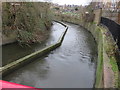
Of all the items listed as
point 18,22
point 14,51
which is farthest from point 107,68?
point 18,22

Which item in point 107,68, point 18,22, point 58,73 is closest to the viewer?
point 107,68

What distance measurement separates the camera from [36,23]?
39.0 ft

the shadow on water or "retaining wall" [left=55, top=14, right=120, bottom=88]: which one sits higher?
"retaining wall" [left=55, top=14, right=120, bottom=88]

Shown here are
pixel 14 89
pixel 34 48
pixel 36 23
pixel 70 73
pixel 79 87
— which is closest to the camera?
pixel 14 89

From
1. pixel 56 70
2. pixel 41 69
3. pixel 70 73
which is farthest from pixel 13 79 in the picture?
pixel 70 73

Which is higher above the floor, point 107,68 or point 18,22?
point 18,22

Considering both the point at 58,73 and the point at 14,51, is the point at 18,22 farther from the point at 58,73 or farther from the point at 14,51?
the point at 58,73

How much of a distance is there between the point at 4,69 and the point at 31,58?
6.38 ft

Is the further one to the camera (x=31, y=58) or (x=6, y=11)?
(x=6, y=11)

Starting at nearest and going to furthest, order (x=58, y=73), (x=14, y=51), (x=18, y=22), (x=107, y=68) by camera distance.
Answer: (x=107, y=68) → (x=58, y=73) → (x=14, y=51) → (x=18, y=22)

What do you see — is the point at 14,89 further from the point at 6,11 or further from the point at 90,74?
the point at 6,11

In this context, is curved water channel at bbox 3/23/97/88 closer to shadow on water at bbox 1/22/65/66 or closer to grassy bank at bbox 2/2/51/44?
shadow on water at bbox 1/22/65/66

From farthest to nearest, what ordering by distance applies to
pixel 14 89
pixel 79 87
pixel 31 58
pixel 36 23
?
pixel 36 23
pixel 31 58
pixel 79 87
pixel 14 89

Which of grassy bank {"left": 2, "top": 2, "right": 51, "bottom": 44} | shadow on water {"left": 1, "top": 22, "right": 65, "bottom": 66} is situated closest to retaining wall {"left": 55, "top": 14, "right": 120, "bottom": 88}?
shadow on water {"left": 1, "top": 22, "right": 65, "bottom": 66}
